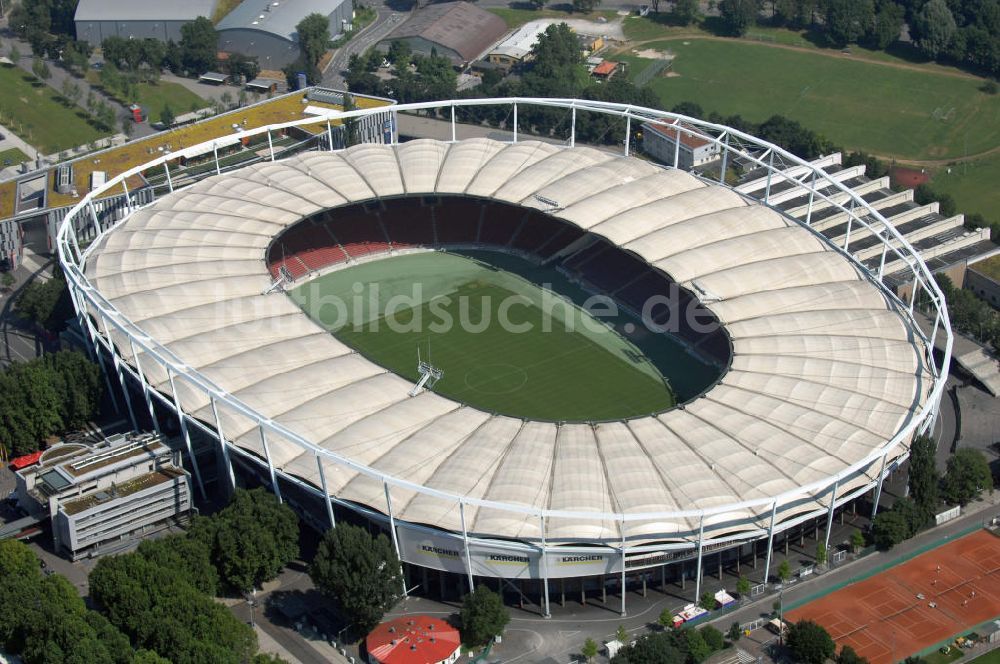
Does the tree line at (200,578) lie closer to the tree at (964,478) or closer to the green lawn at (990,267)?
the tree at (964,478)

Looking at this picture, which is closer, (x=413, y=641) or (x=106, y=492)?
(x=413, y=641)

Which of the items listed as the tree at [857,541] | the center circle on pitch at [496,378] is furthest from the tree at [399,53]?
the tree at [857,541]

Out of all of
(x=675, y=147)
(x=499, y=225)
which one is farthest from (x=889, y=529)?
(x=675, y=147)

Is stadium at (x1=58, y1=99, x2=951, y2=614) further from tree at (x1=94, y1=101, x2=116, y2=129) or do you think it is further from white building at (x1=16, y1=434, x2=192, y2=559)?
tree at (x1=94, y1=101, x2=116, y2=129)

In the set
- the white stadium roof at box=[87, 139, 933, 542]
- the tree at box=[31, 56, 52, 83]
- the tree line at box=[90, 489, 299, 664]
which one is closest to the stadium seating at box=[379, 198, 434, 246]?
the white stadium roof at box=[87, 139, 933, 542]

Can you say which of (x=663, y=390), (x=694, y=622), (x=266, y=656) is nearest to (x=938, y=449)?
(x=663, y=390)

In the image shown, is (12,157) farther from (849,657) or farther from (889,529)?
(849,657)
